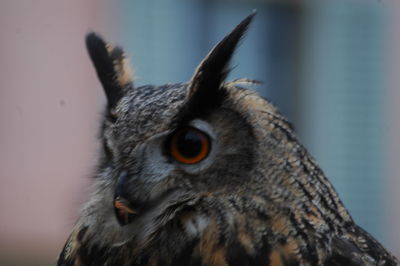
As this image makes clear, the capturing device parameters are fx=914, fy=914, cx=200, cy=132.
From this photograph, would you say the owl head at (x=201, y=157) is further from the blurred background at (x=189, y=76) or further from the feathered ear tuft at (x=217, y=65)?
the blurred background at (x=189, y=76)

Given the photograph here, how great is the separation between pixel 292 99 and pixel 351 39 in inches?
27.6

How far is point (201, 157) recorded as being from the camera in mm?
2191

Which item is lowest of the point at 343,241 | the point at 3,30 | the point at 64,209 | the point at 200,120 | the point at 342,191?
the point at 342,191

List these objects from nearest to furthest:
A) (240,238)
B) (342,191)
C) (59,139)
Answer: (240,238), (59,139), (342,191)

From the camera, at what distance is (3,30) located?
604 centimetres

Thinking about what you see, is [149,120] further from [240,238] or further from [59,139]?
[59,139]

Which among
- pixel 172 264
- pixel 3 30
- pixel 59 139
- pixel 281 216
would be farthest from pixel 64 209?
pixel 3 30

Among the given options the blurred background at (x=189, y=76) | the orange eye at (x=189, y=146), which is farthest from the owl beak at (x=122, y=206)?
the blurred background at (x=189, y=76)

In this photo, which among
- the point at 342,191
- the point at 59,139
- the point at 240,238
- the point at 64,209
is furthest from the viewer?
the point at 342,191

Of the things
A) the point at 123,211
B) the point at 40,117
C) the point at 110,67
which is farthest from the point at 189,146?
the point at 40,117

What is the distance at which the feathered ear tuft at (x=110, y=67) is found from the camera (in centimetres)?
252

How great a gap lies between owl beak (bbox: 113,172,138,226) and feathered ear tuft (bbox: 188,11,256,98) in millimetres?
274

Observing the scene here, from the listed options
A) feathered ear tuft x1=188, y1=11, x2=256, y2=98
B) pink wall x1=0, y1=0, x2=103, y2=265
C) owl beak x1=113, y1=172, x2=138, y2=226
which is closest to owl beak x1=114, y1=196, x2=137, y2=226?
owl beak x1=113, y1=172, x2=138, y2=226

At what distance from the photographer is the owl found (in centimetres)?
219
